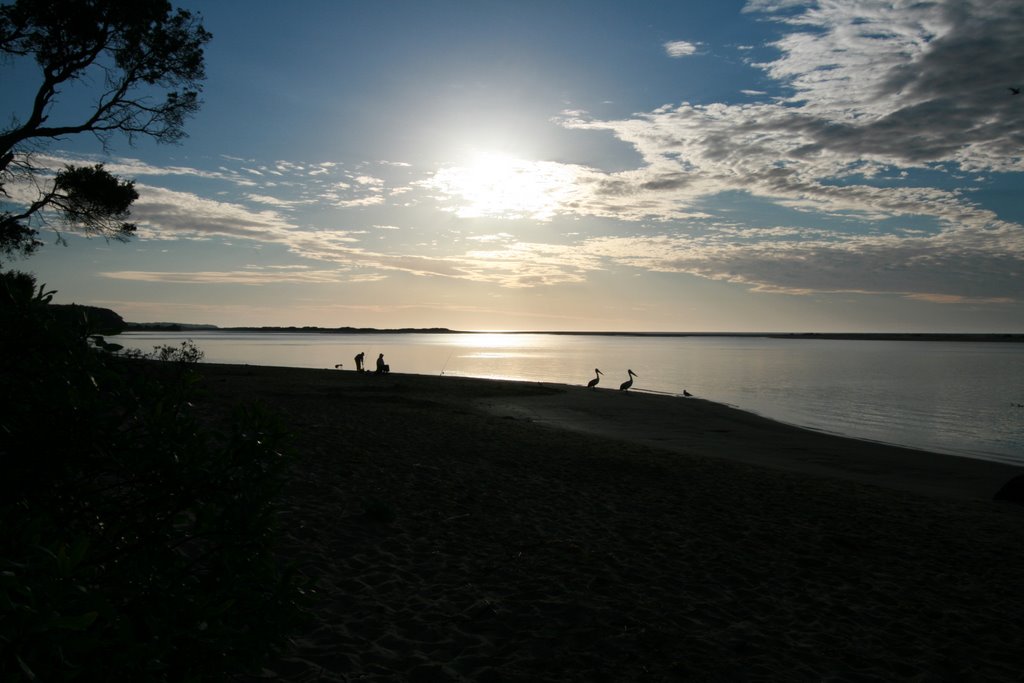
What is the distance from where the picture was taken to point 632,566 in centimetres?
815

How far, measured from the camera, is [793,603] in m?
7.36

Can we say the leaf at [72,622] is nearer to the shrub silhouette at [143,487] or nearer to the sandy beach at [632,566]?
A: the shrub silhouette at [143,487]

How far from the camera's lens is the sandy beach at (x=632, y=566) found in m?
5.89

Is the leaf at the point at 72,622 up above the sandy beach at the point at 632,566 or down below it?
above

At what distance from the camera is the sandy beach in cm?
589

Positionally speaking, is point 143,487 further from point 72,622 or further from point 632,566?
point 632,566

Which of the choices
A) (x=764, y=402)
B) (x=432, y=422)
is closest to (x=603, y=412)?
(x=432, y=422)

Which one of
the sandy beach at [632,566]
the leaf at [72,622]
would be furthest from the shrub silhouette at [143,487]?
the leaf at [72,622]

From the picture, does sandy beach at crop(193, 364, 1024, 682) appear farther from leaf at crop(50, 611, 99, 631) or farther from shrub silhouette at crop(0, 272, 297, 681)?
leaf at crop(50, 611, 99, 631)

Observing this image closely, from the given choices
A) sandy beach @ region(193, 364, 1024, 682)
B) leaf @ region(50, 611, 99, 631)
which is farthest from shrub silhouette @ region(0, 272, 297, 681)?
leaf @ region(50, 611, 99, 631)

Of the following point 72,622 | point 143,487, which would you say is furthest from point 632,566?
point 72,622

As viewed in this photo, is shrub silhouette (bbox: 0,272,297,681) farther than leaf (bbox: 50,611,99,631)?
Yes

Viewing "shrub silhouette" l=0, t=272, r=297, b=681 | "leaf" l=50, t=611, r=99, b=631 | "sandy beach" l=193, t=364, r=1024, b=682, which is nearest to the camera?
"leaf" l=50, t=611, r=99, b=631

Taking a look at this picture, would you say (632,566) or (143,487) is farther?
(632,566)
